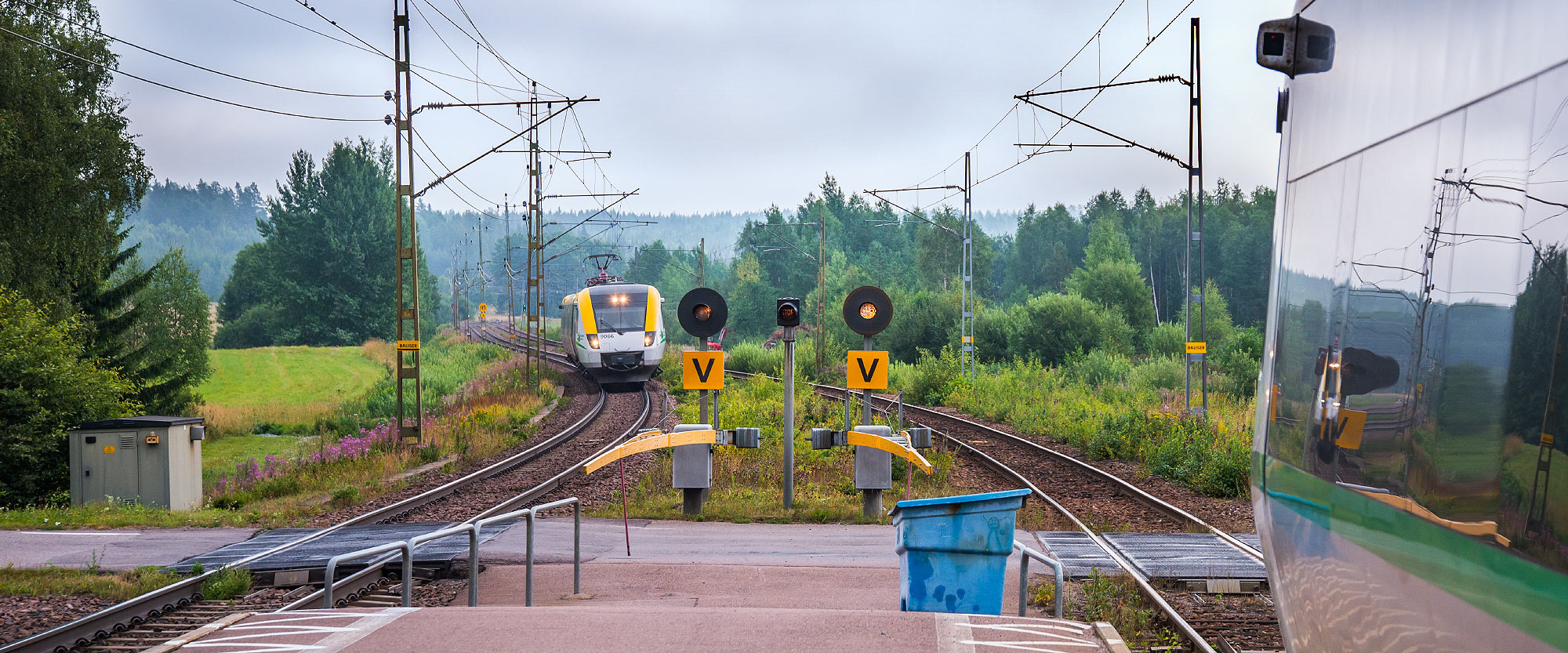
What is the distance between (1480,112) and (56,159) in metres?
30.1

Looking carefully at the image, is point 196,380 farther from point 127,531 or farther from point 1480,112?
point 1480,112

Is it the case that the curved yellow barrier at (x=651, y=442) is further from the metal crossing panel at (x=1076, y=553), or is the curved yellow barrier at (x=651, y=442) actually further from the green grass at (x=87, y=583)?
the metal crossing panel at (x=1076, y=553)

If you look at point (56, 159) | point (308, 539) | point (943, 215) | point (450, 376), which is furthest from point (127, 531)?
point (943, 215)

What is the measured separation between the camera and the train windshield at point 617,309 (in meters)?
33.1

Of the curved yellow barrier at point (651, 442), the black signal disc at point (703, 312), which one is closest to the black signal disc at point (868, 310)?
the black signal disc at point (703, 312)

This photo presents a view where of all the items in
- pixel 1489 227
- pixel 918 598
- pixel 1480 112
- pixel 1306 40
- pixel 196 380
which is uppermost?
pixel 1306 40

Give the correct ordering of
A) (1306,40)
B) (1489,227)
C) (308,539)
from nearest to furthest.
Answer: (1489,227)
(1306,40)
(308,539)

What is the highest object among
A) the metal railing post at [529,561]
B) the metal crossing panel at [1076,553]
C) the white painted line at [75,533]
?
the metal railing post at [529,561]

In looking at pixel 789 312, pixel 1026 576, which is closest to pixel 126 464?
pixel 789 312

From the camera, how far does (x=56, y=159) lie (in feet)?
82.7

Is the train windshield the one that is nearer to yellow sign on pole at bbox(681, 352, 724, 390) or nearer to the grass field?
the grass field

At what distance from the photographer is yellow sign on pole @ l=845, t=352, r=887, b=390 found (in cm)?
1316

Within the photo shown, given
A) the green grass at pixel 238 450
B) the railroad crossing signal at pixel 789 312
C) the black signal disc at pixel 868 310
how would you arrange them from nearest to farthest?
the railroad crossing signal at pixel 789 312 → the black signal disc at pixel 868 310 → the green grass at pixel 238 450

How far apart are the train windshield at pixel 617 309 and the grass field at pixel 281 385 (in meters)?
10.4
